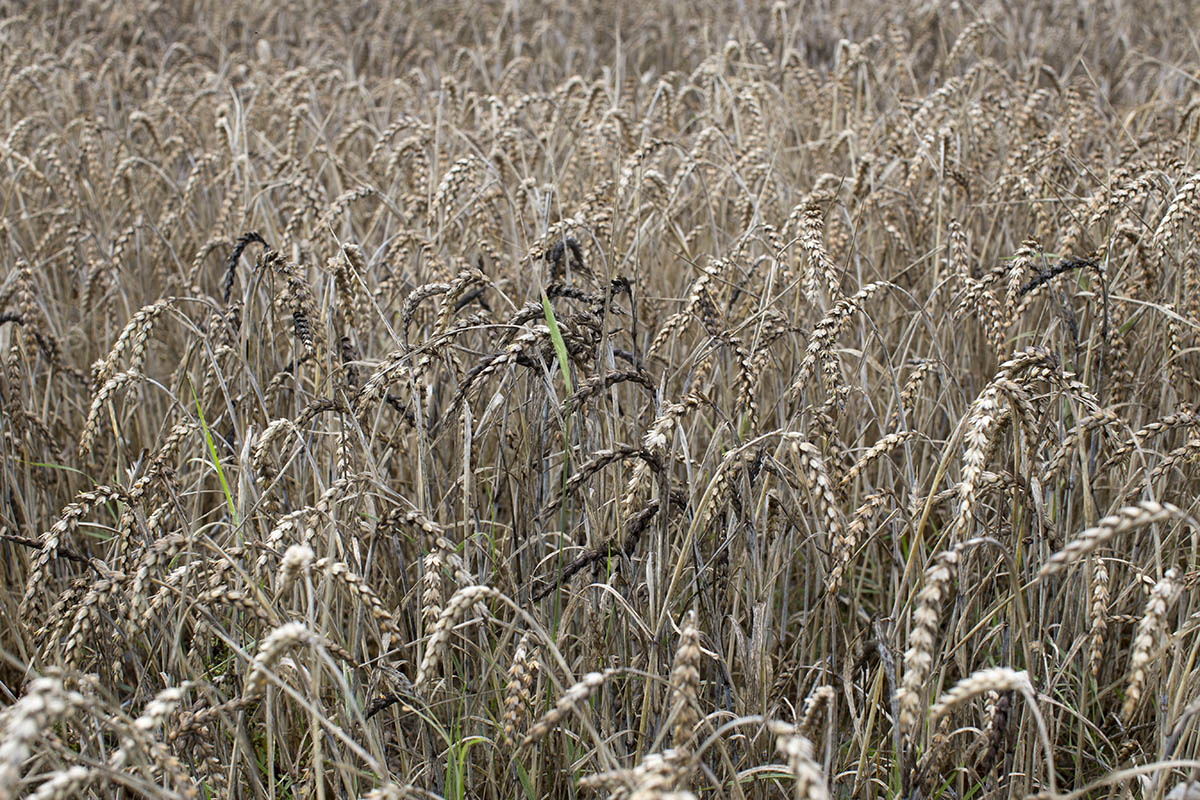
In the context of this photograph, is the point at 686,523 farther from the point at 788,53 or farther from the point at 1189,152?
the point at 788,53

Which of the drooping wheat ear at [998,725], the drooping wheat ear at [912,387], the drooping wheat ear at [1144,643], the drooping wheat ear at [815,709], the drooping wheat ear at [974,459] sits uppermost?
the drooping wheat ear at [974,459]

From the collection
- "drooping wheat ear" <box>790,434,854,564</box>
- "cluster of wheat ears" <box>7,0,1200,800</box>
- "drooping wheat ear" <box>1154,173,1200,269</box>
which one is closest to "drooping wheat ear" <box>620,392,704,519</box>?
"cluster of wheat ears" <box>7,0,1200,800</box>

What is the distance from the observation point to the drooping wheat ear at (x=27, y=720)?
0.73m

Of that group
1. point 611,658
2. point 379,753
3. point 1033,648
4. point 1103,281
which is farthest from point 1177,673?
point 379,753

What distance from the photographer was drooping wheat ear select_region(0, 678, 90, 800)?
73 centimetres

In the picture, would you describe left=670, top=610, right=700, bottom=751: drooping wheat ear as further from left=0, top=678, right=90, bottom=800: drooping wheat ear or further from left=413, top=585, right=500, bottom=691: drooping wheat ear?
left=0, top=678, right=90, bottom=800: drooping wheat ear

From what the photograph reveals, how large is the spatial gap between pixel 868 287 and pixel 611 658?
2.23 ft

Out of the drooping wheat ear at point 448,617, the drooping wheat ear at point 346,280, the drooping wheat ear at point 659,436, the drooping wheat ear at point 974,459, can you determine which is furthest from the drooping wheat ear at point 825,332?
the drooping wheat ear at point 346,280

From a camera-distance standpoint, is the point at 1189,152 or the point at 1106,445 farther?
the point at 1189,152

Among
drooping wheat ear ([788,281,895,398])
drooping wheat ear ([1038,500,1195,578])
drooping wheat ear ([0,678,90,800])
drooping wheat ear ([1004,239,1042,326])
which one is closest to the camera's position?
drooping wheat ear ([0,678,90,800])

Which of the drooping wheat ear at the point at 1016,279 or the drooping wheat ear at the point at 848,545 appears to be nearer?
the drooping wheat ear at the point at 848,545

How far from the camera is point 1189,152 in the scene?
91.7 inches

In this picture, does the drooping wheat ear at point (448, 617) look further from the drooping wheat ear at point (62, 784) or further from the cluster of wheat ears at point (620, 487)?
the drooping wheat ear at point (62, 784)

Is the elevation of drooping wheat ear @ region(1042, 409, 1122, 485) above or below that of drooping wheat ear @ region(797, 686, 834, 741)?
above
